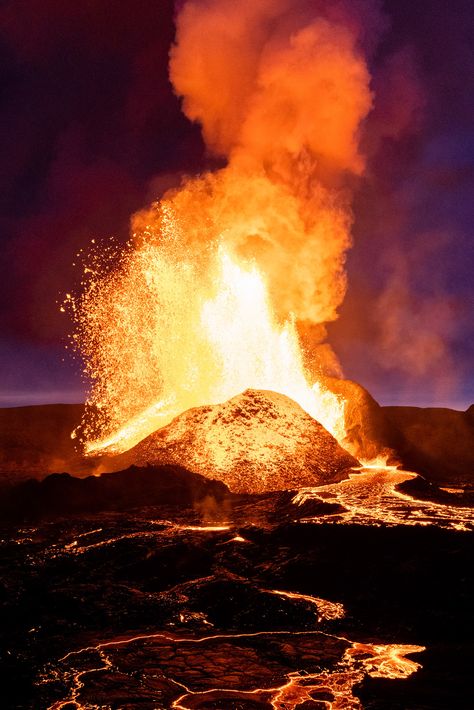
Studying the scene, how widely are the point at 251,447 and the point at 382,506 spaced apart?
11750 mm

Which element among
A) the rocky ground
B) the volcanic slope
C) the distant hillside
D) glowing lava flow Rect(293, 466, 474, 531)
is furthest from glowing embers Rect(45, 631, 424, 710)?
the distant hillside

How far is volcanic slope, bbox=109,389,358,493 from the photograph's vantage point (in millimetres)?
28109

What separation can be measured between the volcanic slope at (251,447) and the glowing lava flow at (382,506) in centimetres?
302

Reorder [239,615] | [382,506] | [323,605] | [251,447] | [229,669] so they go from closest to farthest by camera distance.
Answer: [229,669], [239,615], [323,605], [382,506], [251,447]

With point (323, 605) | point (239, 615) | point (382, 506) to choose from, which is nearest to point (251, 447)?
point (382, 506)

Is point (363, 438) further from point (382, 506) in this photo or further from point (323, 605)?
point (323, 605)

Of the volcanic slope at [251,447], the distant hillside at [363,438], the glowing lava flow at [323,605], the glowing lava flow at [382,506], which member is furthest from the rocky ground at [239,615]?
the distant hillside at [363,438]

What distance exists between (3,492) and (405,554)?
19.1 metres

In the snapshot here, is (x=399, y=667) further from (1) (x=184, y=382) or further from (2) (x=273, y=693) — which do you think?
(1) (x=184, y=382)

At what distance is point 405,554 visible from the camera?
47.1 ft

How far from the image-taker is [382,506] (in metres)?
19.5

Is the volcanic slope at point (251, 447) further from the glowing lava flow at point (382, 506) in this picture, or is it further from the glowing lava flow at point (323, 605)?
the glowing lava flow at point (323, 605)

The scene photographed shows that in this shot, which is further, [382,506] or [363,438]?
[363,438]

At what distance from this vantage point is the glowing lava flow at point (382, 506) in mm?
16547
